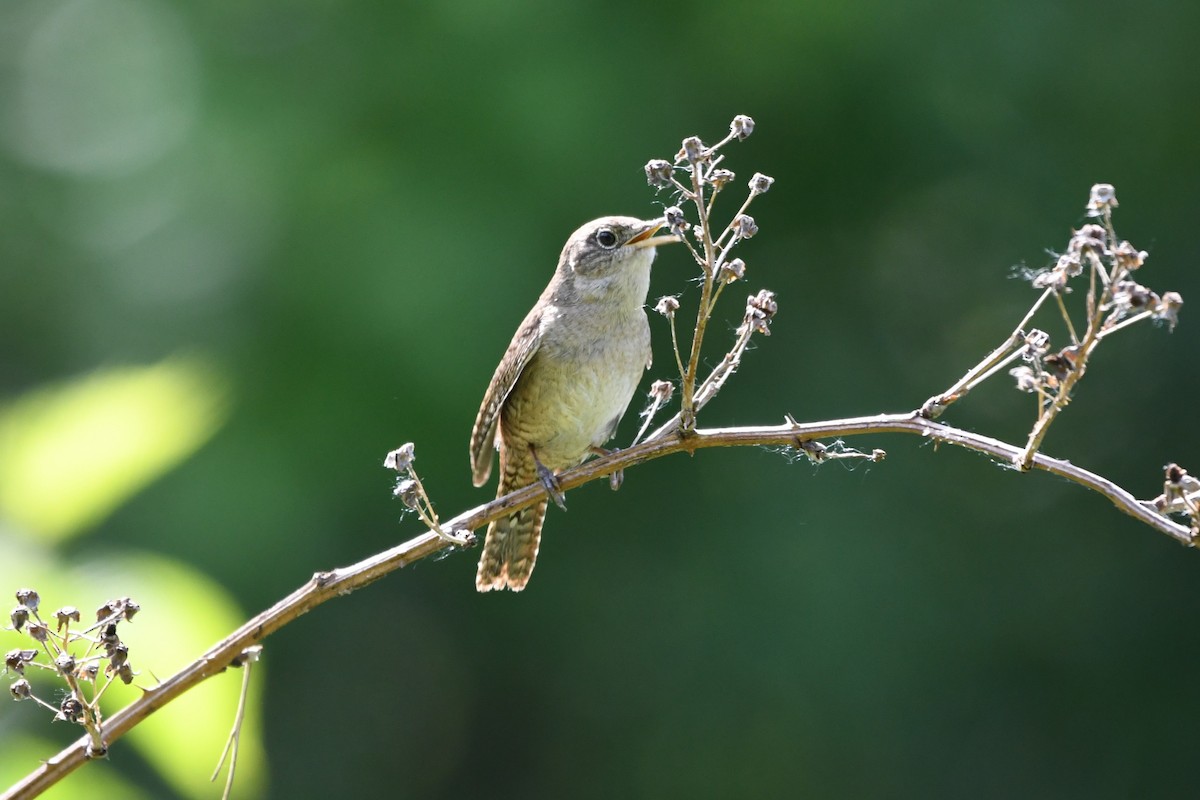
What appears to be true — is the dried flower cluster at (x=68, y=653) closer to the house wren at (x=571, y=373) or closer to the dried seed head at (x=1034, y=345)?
the dried seed head at (x=1034, y=345)

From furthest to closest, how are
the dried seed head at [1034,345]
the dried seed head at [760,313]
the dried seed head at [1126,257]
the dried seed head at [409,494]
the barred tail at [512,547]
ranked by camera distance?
the barred tail at [512,547] < the dried seed head at [760,313] < the dried seed head at [409,494] < the dried seed head at [1034,345] < the dried seed head at [1126,257]

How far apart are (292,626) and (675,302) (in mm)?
5541

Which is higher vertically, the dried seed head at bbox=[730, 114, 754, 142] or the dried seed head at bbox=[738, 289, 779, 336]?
the dried seed head at bbox=[730, 114, 754, 142]

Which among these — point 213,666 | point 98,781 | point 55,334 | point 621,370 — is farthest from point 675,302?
point 55,334

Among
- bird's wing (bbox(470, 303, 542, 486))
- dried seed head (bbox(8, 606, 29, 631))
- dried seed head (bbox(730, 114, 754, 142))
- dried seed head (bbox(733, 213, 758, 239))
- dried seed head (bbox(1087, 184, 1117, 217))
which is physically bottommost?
dried seed head (bbox(8, 606, 29, 631))

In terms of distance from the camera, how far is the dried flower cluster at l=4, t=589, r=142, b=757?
1.57 m

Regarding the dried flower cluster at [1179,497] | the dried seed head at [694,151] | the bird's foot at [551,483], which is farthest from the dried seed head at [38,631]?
the dried flower cluster at [1179,497]

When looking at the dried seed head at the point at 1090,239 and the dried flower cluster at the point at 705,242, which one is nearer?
the dried seed head at the point at 1090,239

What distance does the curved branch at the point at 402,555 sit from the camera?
58.5 inches

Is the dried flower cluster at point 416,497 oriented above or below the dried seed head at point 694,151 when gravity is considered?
below

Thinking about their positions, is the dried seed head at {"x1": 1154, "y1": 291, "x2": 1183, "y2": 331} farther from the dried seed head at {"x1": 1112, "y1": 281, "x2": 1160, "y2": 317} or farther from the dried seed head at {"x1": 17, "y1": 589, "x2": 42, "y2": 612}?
the dried seed head at {"x1": 17, "y1": 589, "x2": 42, "y2": 612}

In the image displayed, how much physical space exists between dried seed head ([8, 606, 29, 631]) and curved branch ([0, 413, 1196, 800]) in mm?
166

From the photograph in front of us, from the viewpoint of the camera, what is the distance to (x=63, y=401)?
2.07 meters

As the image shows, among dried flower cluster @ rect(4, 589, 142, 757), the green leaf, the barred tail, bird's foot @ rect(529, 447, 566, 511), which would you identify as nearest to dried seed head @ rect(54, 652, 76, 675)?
dried flower cluster @ rect(4, 589, 142, 757)
